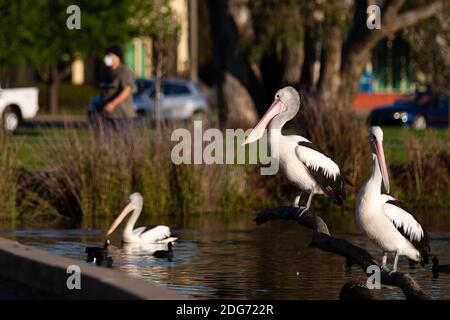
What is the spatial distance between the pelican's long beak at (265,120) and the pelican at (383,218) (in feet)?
4.40

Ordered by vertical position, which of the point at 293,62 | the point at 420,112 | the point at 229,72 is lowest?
the point at 420,112

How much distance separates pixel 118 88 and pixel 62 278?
10.3 m

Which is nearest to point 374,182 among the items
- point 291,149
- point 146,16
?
point 291,149

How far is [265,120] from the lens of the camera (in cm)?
1269

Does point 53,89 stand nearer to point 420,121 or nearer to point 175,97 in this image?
point 175,97

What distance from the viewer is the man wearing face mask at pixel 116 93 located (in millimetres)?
20141

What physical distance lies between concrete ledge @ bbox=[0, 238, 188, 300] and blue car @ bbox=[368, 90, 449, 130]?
37.9 meters

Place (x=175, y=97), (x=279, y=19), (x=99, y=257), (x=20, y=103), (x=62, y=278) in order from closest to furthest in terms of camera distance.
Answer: (x=62, y=278) < (x=99, y=257) < (x=279, y=19) < (x=20, y=103) < (x=175, y=97)

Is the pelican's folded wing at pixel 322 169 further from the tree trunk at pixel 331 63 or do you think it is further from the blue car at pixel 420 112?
the blue car at pixel 420 112

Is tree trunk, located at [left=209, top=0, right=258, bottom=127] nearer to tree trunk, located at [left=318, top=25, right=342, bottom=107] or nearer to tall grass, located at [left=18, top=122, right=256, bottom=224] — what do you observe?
tree trunk, located at [left=318, top=25, right=342, bottom=107]

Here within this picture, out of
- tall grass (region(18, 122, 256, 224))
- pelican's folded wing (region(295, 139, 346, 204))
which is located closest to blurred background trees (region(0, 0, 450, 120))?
tall grass (region(18, 122, 256, 224))

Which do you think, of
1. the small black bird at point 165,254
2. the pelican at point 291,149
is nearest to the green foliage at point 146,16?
the small black bird at point 165,254

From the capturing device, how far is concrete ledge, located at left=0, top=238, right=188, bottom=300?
937 centimetres
